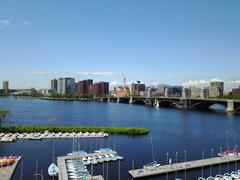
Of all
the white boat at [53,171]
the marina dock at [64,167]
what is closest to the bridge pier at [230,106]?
the marina dock at [64,167]

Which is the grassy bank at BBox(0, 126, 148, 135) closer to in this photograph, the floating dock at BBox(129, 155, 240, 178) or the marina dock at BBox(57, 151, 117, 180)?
the marina dock at BBox(57, 151, 117, 180)

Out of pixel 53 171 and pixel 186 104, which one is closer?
pixel 53 171

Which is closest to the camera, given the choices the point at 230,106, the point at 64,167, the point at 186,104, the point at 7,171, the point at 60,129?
the point at 7,171

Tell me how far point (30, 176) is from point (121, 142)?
2907 cm

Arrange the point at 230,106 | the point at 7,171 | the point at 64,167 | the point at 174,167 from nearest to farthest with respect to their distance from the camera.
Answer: the point at 7,171, the point at 64,167, the point at 174,167, the point at 230,106

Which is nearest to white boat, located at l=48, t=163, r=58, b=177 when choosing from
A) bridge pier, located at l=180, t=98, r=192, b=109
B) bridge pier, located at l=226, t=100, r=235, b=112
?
bridge pier, located at l=226, t=100, r=235, b=112

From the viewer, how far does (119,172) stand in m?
45.9

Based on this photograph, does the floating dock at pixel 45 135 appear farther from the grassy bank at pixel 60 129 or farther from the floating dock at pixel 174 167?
the floating dock at pixel 174 167

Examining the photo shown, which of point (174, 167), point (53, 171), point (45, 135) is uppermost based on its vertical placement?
point (45, 135)

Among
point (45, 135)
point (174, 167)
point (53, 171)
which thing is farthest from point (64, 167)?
point (45, 135)

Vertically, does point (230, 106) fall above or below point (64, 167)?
above

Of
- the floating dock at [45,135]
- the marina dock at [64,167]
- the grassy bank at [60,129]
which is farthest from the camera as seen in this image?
the grassy bank at [60,129]

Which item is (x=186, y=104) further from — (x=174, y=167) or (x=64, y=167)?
(x=64, y=167)

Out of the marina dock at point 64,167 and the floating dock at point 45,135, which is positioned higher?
the floating dock at point 45,135
